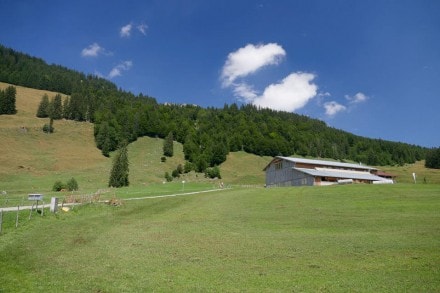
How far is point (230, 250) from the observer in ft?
77.1

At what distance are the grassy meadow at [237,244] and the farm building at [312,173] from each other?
28487 mm

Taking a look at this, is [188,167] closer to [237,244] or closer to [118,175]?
[118,175]

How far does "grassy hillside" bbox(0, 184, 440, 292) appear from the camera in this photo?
52.9 ft

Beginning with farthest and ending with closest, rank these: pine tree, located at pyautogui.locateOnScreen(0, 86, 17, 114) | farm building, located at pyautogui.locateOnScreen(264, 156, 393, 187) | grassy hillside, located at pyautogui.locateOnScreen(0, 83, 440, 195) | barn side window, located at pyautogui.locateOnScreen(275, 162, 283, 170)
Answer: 1. pine tree, located at pyautogui.locateOnScreen(0, 86, 17, 114)
2. grassy hillside, located at pyautogui.locateOnScreen(0, 83, 440, 195)
3. barn side window, located at pyautogui.locateOnScreen(275, 162, 283, 170)
4. farm building, located at pyautogui.locateOnScreen(264, 156, 393, 187)

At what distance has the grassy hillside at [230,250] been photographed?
1611cm

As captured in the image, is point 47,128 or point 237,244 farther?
point 47,128

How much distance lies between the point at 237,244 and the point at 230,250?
203 centimetres

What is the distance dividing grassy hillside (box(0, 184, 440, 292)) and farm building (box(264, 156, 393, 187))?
144 feet

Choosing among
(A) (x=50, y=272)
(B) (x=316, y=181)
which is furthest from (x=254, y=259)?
(B) (x=316, y=181)

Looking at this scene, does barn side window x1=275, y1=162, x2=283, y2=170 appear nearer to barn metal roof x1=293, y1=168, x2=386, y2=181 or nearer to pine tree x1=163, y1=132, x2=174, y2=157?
barn metal roof x1=293, y1=168, x2=386, y2=181

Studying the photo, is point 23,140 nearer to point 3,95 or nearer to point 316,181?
point 3,95

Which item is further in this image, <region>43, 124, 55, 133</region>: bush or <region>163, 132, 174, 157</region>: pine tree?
<region>163, 132, 174, 157</region>: pine tree

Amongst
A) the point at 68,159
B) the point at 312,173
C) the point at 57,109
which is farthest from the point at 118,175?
the point at 57,109

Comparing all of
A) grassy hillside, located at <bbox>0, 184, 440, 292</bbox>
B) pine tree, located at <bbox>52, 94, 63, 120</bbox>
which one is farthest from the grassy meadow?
pine tree, located at <bbox>52, 94, 63, 120</bbox>
